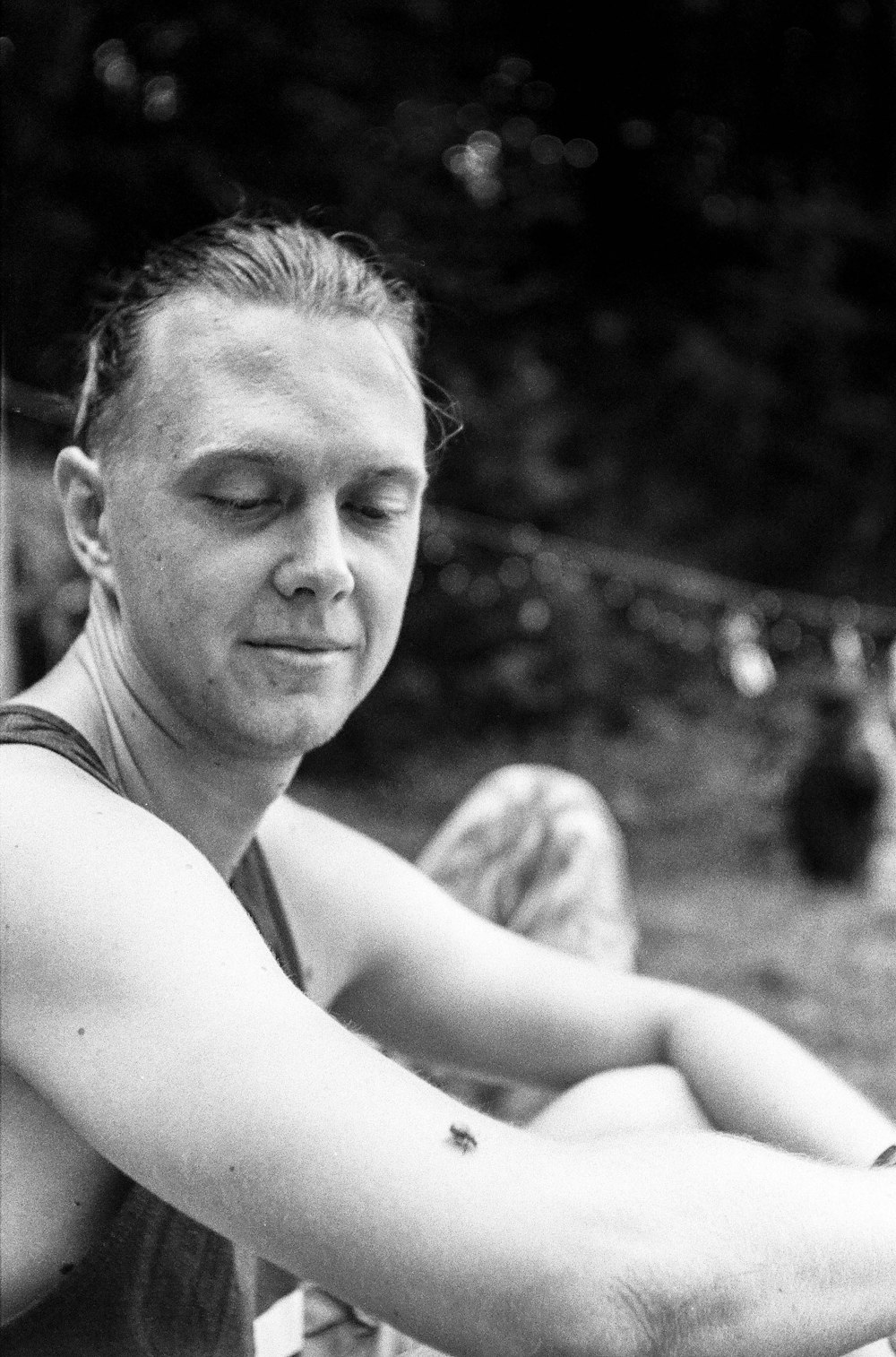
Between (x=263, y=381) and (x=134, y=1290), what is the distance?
0.78 m

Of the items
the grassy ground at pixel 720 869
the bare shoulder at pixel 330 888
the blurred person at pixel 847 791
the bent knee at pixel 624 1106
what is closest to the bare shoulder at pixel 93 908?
the bare shoulder at pixel 330 888

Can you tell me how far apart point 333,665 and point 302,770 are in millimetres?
6786

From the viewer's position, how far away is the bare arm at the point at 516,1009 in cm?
179

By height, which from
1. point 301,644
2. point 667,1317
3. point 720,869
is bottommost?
point 720,869

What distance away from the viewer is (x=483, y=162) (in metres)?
8.14

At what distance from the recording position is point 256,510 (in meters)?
1.34

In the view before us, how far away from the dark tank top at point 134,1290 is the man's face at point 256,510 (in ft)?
0.46

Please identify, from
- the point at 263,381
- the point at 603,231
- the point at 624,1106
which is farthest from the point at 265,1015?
the point at 603,231

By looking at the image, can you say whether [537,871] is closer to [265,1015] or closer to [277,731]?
[277,731]

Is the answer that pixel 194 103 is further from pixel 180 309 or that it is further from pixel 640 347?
pixel 180 309

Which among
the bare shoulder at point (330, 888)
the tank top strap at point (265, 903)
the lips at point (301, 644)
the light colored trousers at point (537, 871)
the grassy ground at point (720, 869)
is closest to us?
the lips at point (301, 644)

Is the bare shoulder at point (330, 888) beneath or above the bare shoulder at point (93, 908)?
beneath

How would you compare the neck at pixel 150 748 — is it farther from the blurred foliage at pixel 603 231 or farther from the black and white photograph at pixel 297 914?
the blurred foliage at pixel 603 231

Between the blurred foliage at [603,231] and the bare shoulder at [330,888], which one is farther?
the blurred foliage at [603,231]
